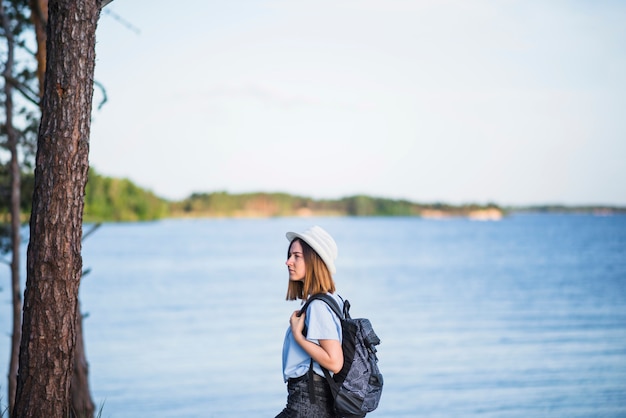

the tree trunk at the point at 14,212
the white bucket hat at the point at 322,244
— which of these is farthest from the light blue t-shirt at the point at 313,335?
the tree trunk at the point at 14,212

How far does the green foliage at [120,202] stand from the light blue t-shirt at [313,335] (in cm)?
8106

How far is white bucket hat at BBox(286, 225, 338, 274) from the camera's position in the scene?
12.4 feet

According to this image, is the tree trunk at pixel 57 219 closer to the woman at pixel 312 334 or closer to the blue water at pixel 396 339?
the woman at pixel 312 334

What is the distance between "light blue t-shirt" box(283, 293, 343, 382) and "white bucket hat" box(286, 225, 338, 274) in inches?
5.7

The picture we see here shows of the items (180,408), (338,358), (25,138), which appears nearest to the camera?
(338,358)

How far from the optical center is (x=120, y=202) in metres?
121

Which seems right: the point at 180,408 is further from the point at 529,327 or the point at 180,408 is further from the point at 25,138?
the point at 529,327

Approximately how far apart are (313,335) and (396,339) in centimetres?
1702

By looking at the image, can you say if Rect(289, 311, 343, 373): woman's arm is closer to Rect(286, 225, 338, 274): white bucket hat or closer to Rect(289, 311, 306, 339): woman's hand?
Rect(289, 311, 306, 339): woman's hand

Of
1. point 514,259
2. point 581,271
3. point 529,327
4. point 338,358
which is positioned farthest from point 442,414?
point 514,259

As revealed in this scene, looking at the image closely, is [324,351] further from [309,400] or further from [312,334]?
[309,400]

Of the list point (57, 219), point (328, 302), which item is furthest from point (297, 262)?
point (57, 219)

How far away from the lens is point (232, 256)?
63.5m

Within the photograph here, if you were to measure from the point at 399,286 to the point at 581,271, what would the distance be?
15363 mm
